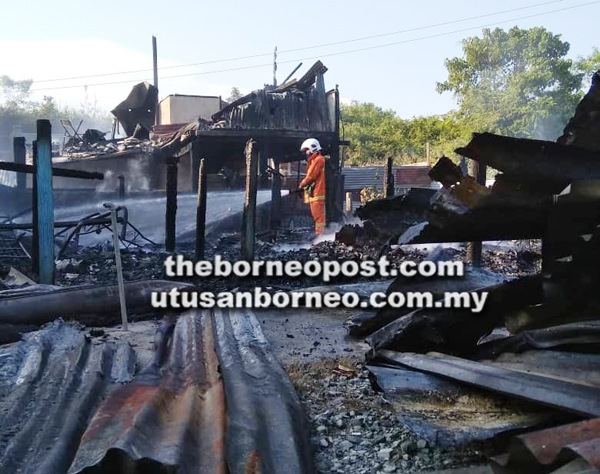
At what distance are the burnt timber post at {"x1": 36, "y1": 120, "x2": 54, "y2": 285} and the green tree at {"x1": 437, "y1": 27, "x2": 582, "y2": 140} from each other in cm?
2236

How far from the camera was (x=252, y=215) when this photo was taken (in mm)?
6863

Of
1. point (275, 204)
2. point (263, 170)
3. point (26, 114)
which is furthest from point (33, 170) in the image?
point (26, 114)

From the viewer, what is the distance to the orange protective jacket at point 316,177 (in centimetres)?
966

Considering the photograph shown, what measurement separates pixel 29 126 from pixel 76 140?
117 ft

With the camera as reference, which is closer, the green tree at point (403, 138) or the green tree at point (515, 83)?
the green tree at point (515, 83)

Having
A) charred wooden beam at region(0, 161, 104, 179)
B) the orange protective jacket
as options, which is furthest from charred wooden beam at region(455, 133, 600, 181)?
the orange protective jacket

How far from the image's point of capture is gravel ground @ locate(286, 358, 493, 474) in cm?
245

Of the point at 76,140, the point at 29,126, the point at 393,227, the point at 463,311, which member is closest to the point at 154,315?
the point at 393,227

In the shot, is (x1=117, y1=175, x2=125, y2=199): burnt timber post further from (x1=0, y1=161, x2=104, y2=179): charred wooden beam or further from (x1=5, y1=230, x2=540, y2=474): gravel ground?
(x1=0, y1=161, x2=104, y2=179): charred wooden beam

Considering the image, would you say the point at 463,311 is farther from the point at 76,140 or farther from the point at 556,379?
the point at 76,140

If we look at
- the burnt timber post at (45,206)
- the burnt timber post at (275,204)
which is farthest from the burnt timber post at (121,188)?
the burnt timber post at (45,206)

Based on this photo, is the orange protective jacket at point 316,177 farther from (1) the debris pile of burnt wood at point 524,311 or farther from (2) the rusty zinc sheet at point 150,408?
(1) the debris pile of burnt wood at point 524,311

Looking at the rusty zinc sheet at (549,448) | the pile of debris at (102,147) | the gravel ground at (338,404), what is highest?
the pile of debris at (102,147)

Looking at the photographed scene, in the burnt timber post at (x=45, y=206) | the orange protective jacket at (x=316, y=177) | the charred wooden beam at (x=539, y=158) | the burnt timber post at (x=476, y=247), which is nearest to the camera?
the charred wooden beam at (x=539, y=158)
